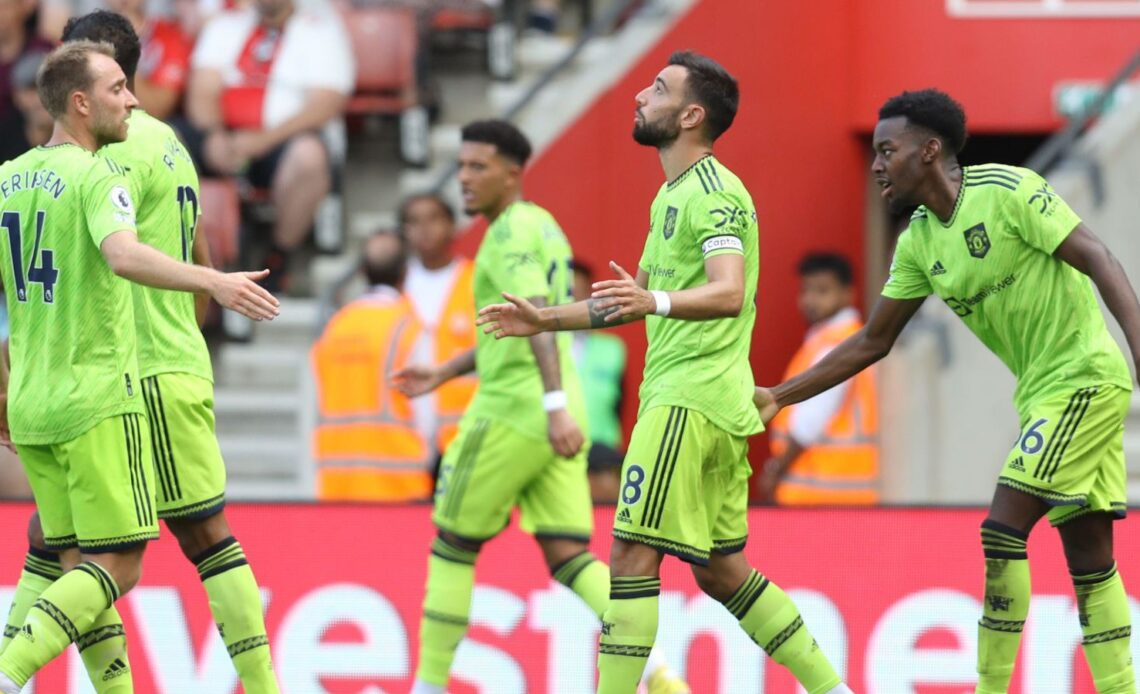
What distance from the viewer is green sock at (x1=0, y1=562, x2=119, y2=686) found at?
6781 millimetres

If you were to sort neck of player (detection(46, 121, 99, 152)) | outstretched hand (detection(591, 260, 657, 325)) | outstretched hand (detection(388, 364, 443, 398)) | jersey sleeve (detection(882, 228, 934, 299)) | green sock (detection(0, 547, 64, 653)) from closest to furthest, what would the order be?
outstretched hand (detection(591, 260, 657, 325)) < neck of player (detection(46, 121, 99, 152)) < green sock (detection(0, 547, 64, 653)) < jersey sleeve (detection(882, 228, 934, 299)) < outstretched hand (detection(388, 364, 443, 398))

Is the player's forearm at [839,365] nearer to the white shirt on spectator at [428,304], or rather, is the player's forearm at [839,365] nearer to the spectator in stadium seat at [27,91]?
the white shirt on spectator at [428,304]

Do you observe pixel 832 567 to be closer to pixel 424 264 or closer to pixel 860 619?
pixel 860 619

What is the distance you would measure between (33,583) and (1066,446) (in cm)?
372

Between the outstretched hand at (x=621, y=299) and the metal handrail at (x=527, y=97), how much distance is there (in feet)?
18.4

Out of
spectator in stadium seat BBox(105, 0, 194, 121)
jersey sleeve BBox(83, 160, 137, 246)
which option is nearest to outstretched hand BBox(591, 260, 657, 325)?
jersey sleeve BBox(83, 160, 137, 246)

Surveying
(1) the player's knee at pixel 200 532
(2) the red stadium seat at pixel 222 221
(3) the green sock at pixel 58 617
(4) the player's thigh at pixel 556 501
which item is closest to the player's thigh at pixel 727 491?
(4) the player's thigh at pixel 556 501

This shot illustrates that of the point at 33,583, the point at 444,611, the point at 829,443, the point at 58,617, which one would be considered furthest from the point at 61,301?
the point at 829,443

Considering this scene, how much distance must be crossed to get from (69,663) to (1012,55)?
762cm

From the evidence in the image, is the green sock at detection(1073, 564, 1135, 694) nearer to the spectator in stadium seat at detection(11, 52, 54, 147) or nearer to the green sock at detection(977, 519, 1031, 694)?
the green sock at detection(977, 519, 1031, 694)

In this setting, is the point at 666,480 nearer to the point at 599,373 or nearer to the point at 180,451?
the point at 180,451

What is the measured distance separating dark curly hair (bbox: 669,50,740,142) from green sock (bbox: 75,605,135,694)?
2714 mm

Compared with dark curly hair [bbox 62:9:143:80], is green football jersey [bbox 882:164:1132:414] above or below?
below

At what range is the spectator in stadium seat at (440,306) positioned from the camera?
11203mm
